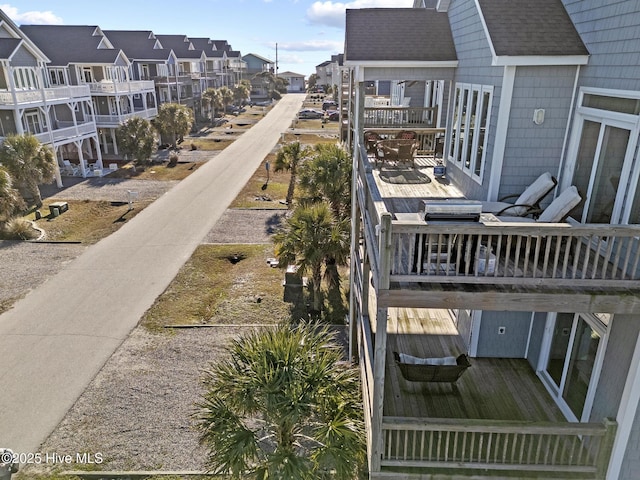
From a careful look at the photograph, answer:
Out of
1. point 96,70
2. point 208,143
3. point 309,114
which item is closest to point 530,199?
point 96,70

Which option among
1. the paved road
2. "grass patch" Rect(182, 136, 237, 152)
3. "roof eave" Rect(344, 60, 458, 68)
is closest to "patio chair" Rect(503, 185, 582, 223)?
"roof eave" Rect(344, 60, 458, 68)

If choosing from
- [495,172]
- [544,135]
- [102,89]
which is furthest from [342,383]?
[102,89]

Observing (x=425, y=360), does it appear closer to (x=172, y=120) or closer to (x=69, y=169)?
(x=69, y=169)

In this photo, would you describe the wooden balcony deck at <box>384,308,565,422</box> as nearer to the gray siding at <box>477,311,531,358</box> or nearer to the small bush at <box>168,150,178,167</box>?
the gray siding at <box>477,311,531,358</box>

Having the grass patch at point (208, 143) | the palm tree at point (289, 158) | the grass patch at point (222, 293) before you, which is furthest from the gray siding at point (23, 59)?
the grass patch at point (222, 293)

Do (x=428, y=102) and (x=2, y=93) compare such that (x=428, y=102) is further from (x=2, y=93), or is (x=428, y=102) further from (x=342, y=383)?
(x=2, y=93)

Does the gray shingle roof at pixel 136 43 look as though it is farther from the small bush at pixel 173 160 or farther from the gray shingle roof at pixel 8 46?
the gray shingle roof at pixel 8 46
